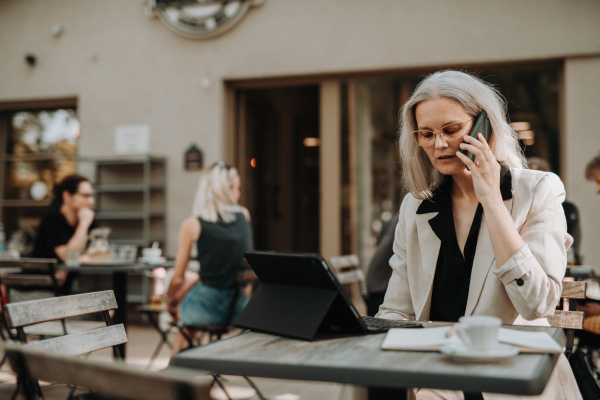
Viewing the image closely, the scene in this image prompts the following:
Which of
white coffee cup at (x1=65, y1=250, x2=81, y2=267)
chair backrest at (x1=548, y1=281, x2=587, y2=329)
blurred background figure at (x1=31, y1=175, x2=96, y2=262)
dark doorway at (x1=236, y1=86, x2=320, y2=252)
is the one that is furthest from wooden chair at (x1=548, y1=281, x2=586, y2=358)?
dark doorway at (x1=236, y1=86, x2=320, y2=252)

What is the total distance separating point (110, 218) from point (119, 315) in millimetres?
3360

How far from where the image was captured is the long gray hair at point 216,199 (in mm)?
4234

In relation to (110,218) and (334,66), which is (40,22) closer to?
(110,218)

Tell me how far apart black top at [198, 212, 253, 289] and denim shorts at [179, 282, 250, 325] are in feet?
0.17

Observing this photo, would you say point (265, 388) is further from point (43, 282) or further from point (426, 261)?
point (426, 261)

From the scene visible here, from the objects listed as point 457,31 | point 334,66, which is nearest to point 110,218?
point 334,66

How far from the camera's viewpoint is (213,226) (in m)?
4.17

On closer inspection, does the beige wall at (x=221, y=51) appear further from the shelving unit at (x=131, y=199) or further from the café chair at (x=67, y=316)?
the café chair at (x=67, y=316)

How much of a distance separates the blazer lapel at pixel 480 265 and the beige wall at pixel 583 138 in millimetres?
4557

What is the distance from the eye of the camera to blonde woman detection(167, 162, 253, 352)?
4.03m

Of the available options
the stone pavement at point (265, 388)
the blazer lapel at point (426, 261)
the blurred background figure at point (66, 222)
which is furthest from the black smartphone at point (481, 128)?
the blurred background figure at point (66, 222)

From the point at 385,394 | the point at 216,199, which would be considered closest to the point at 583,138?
the point at 216,199

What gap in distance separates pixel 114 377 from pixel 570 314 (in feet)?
5.82

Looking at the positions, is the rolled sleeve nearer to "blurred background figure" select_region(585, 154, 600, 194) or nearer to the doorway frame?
"blurred background figure" select_region(585, 154, 600, 194)
